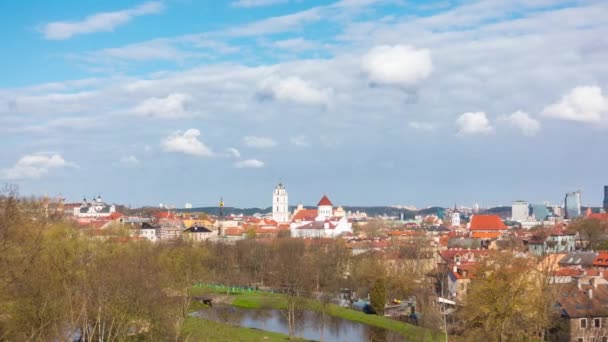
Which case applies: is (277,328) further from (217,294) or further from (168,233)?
(168,233)

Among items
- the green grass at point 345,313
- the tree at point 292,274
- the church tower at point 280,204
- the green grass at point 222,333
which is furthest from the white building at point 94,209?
the green grass at point 222,333

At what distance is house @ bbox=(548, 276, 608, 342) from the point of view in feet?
126

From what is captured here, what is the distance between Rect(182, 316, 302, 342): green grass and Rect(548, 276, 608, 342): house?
48.2ft

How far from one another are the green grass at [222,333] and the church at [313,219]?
7975cm

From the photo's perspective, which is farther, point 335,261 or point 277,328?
point 335,261

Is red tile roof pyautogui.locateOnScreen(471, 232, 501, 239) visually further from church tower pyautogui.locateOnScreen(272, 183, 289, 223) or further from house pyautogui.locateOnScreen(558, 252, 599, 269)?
church tower pyautogui.locateOnScreen(272, 183, 289, 223)

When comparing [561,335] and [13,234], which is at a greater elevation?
[13,234]

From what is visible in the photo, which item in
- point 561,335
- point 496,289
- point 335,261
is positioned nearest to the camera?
point 496,289

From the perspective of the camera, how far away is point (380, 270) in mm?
61781

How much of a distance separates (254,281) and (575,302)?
4213cm

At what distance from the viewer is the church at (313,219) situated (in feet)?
456

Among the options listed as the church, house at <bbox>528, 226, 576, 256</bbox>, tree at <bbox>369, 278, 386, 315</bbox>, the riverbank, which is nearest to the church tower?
the church

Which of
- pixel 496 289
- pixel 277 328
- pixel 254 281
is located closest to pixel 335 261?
pixel 254 281

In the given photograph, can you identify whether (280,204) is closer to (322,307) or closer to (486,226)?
(486,226)
